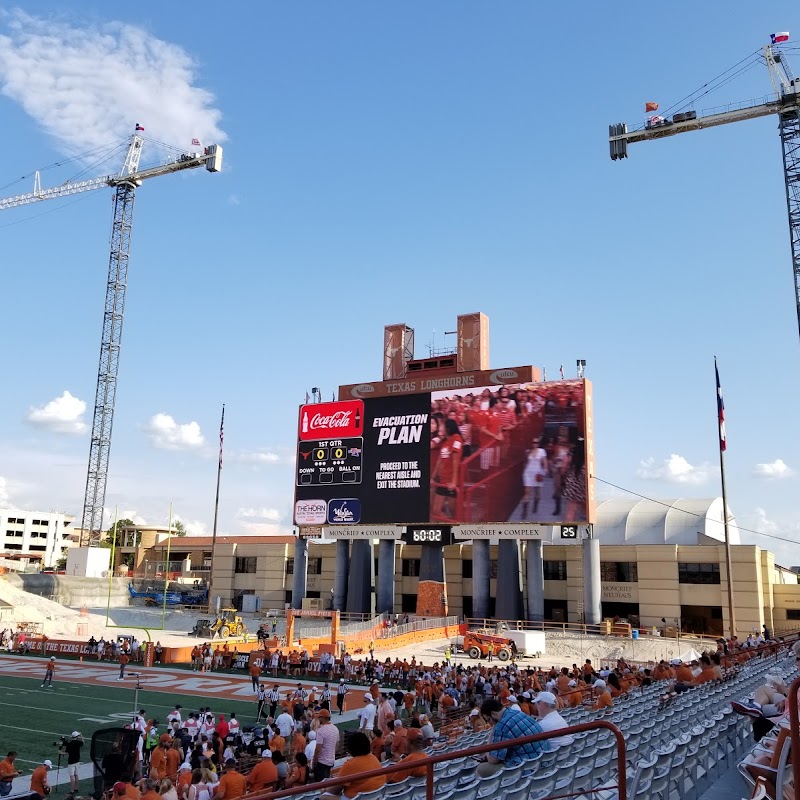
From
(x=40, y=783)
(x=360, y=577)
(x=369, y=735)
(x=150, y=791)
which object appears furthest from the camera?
(x=360, y=577)

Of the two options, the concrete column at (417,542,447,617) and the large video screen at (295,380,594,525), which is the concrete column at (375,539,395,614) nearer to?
the concrete column at (417,542,447,617)

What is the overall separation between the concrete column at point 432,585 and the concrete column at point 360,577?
16.9 feet

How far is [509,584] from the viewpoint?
171 ft

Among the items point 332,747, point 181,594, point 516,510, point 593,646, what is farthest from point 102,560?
point 332,747

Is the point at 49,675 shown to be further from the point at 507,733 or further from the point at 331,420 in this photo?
the point at 331,420

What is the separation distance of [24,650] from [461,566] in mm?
32889

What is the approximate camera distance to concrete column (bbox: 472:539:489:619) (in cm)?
5275

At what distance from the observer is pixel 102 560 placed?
7881cm

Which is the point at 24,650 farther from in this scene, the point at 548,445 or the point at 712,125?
the point at 712,125

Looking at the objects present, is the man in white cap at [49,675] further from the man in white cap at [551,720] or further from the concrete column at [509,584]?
the concrete column at [509,584]

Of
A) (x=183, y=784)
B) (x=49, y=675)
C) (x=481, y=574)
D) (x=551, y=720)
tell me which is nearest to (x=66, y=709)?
(x=49, y=675)

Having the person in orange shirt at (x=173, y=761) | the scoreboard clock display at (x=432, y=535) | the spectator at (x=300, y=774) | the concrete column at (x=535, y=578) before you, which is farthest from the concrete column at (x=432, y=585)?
the spectator at (x=300, y=774)

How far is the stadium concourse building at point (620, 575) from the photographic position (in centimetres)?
5225

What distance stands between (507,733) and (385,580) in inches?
1964
